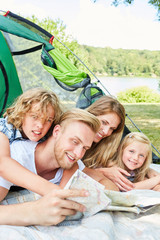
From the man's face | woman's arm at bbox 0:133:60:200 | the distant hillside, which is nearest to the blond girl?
the man's face

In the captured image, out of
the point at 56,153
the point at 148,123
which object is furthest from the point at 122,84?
the point at 56,153

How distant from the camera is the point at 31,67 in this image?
97.3 inches

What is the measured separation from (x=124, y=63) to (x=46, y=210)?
1801 centimetres

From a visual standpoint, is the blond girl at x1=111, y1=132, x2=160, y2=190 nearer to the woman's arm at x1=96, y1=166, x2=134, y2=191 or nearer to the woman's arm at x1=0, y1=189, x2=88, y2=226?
the woman's arm at x1=96, y1=166, x2=134, y2=191

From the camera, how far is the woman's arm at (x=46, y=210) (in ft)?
3.35

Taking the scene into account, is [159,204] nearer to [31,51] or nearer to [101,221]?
[101,221]

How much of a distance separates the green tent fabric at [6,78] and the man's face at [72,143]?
114cm

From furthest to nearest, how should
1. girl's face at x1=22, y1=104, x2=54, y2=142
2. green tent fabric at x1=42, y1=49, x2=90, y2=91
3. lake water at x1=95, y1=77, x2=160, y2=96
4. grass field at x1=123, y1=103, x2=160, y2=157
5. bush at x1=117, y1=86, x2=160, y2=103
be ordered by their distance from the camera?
1. lake water at x1=95, y1=77, x2=160, y2=96
2. bush at x1=117, y1=86, x2=160, y2=103
3. grass field at x1=123, y1=103, x2=160, y2=157
4. green tent fabric at x1=42, y1=49, x2=90, y2=91
5. girl's face at x1=22, y1=104, x2=54, y2=142

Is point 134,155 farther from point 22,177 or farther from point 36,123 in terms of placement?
point 22,177

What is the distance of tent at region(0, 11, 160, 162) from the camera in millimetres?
2289

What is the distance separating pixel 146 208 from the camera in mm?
1289

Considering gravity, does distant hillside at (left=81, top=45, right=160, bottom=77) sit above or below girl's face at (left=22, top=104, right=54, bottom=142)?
below

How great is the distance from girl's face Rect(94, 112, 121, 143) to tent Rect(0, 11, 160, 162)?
0.41 meters

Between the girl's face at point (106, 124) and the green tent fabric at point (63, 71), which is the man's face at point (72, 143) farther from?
the green tent fabric at point (63, 71)
